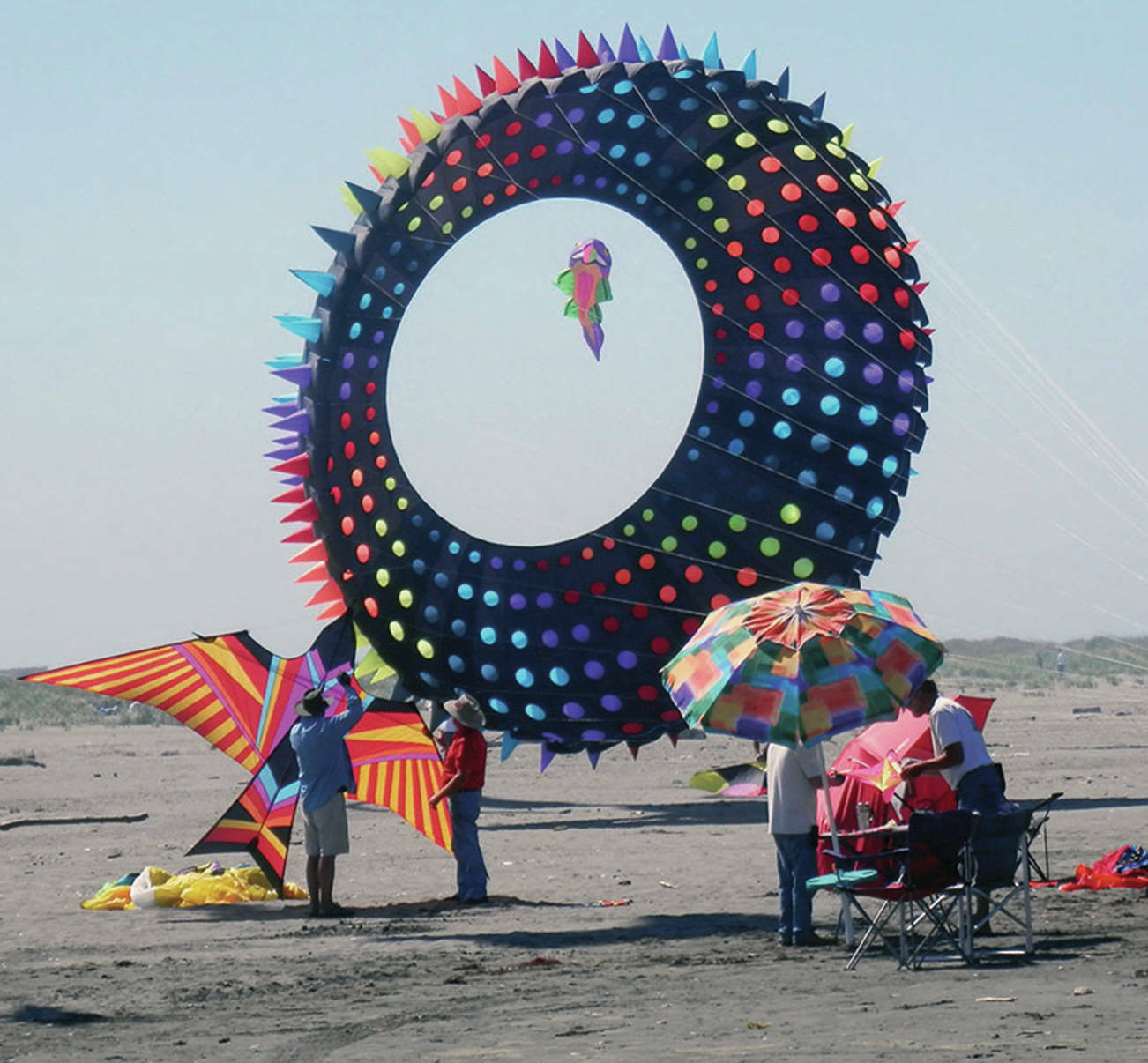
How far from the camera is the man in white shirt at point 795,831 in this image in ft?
31.0

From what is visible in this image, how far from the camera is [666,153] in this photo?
1324 cm

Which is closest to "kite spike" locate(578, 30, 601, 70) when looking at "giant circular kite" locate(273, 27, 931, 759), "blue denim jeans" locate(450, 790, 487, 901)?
"giant circular kite" locate(273, 27, 931, 759)

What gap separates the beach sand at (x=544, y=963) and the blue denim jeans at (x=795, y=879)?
14cm

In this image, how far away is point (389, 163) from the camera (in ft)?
45.5

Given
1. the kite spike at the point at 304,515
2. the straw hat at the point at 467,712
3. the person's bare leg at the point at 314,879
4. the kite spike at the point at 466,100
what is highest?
the kite spike at the point at 466,100

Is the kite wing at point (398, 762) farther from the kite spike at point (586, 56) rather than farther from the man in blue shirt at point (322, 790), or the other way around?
the kite spike at point (586, 56)

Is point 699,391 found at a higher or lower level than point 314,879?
higher

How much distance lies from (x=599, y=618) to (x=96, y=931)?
381 centimetres

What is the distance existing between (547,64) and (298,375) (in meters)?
2.68

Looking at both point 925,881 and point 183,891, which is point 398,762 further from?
point 925,881

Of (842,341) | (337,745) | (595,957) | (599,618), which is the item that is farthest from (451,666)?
(595,957)

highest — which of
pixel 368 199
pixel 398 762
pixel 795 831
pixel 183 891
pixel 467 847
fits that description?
pixel 368 199

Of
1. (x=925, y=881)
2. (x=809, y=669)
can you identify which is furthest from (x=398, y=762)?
(x=925, y=881)

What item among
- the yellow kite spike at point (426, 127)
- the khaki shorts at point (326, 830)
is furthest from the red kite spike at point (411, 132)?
the khaki shorts at point (326, 830)
